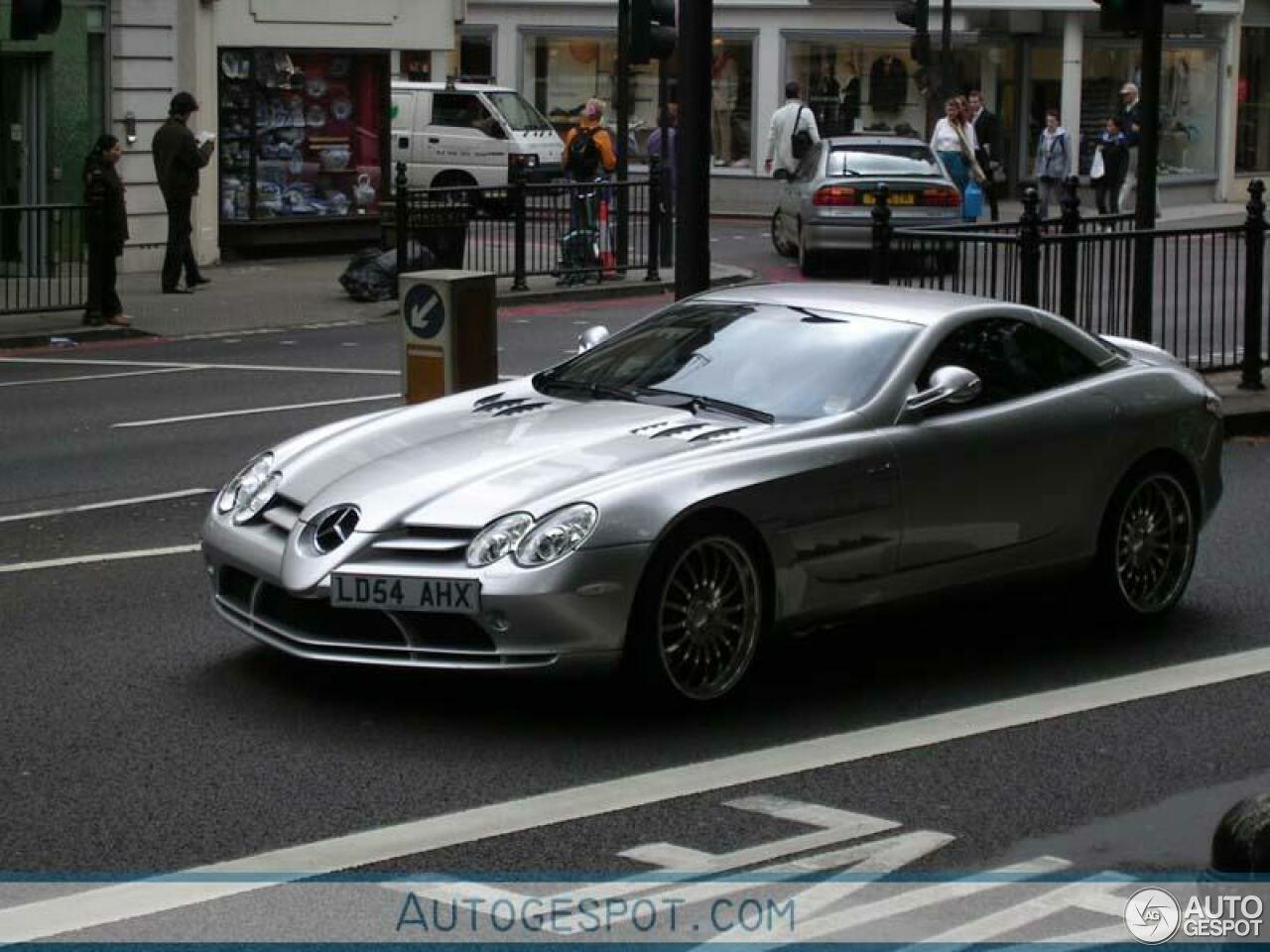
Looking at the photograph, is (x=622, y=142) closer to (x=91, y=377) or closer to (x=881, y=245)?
(x=91, y=377)

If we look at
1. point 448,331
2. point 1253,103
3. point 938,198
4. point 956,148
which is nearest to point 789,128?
point 956,148

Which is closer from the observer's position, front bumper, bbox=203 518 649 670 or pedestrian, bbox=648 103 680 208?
front bumper, bbox=203 518 649 670

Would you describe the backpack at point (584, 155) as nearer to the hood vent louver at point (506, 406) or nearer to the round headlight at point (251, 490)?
the hood vent louver at point (506, 406)

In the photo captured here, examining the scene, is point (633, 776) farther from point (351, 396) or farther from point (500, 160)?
point (500, 160)

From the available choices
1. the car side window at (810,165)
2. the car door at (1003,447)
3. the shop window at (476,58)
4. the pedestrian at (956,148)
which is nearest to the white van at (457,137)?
the shop window at (476,58)

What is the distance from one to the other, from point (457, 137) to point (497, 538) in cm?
3061

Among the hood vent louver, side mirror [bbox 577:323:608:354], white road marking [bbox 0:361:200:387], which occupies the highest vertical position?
side mirror [bbox 577:323:608:354]

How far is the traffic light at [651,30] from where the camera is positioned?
1931cm

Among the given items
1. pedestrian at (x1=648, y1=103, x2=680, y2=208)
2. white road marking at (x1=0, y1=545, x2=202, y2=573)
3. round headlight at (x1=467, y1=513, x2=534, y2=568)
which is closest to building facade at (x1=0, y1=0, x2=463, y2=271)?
pedestrian at (x1=648, y1=103, x2=680, y2=208)

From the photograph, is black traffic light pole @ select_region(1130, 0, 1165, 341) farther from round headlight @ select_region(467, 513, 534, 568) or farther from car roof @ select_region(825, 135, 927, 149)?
car roof @ select_region(825, 135, 927, 149)

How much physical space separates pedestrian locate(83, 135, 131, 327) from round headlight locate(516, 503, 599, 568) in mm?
13979

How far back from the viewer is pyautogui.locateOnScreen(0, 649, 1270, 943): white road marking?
604cm

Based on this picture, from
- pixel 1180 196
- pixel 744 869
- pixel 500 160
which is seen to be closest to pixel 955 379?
pixel 744 869

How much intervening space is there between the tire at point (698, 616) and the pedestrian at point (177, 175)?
1733 cm
